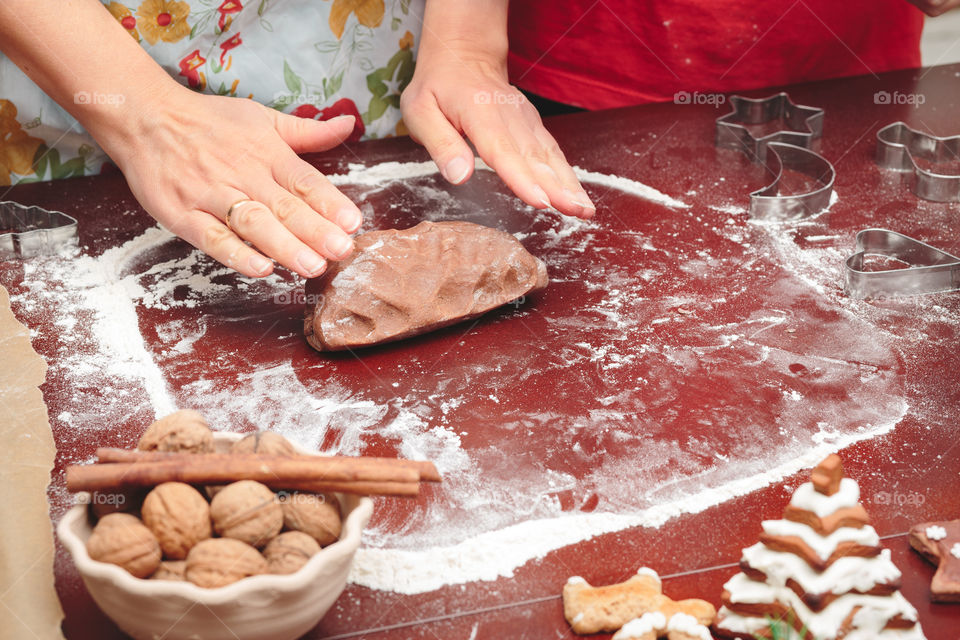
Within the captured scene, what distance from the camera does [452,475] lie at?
129cm

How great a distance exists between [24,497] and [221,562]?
1.68 feet

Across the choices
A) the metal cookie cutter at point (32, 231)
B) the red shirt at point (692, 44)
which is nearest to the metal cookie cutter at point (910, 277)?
the red shirt at point (692, 44)

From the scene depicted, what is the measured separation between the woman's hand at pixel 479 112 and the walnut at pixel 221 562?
101 cm

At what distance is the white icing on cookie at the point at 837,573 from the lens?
3.19 ft

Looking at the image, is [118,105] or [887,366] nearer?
[887,366]

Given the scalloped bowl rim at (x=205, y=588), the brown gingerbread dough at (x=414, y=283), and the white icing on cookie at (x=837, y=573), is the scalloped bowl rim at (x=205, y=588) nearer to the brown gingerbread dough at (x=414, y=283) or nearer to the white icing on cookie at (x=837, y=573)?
the white icing on cookie at (x=837, y=573)

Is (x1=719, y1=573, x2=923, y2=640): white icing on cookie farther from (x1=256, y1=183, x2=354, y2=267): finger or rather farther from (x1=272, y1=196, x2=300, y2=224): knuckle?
(x1=272, y1=196, x2=300, y2=224): knuckle

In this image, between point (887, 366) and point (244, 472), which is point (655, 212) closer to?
point (887, 366)

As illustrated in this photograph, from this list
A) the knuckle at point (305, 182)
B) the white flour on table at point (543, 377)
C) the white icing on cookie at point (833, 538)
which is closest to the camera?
the white icing on cookie at point (833, 538)

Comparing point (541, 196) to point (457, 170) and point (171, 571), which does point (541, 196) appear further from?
point (171, 571)

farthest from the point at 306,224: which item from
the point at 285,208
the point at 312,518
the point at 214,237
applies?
the point at 312,518

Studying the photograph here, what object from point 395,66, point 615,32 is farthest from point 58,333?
point 615,32

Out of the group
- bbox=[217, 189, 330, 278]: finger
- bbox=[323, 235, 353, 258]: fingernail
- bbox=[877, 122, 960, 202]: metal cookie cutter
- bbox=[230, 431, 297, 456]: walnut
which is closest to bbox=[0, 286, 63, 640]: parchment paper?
bbox=[230, 431, 297, 456]: walnut

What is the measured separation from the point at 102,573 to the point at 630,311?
3.43ft
